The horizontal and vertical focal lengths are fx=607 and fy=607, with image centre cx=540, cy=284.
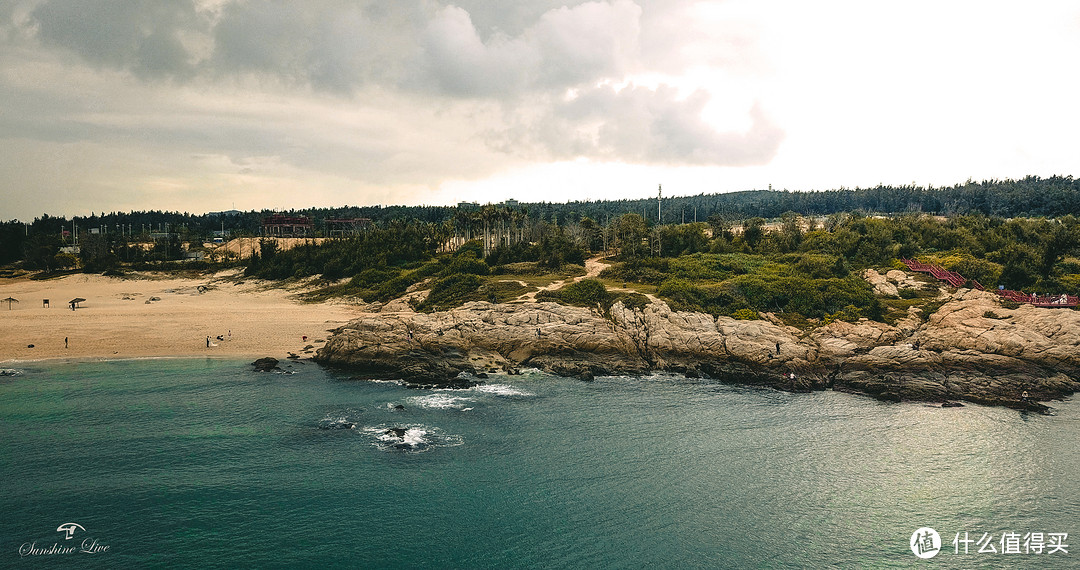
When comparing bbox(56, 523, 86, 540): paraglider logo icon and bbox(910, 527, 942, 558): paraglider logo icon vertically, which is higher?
bbox(56, 523, 86, 540): paraglider logo icon

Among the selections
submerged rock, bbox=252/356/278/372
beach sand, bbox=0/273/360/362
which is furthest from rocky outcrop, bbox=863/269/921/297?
submerged rock, bbox=252/356/278/372

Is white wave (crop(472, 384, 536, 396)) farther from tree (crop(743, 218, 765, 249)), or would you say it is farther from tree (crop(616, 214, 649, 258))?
tree (crop(743, 218, 765, 249))

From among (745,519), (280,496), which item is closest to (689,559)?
(745,519)

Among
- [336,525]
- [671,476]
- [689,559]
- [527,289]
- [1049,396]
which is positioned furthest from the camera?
[527,289]

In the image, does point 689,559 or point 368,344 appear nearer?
point 689,559

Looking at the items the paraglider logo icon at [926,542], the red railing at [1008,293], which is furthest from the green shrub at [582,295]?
the red railing at [1008,293]

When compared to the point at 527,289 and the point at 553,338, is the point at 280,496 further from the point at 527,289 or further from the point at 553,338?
the point at 527,289

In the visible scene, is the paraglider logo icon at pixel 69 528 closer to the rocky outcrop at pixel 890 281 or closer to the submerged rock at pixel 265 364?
the submerged rock at pixel 265 364
